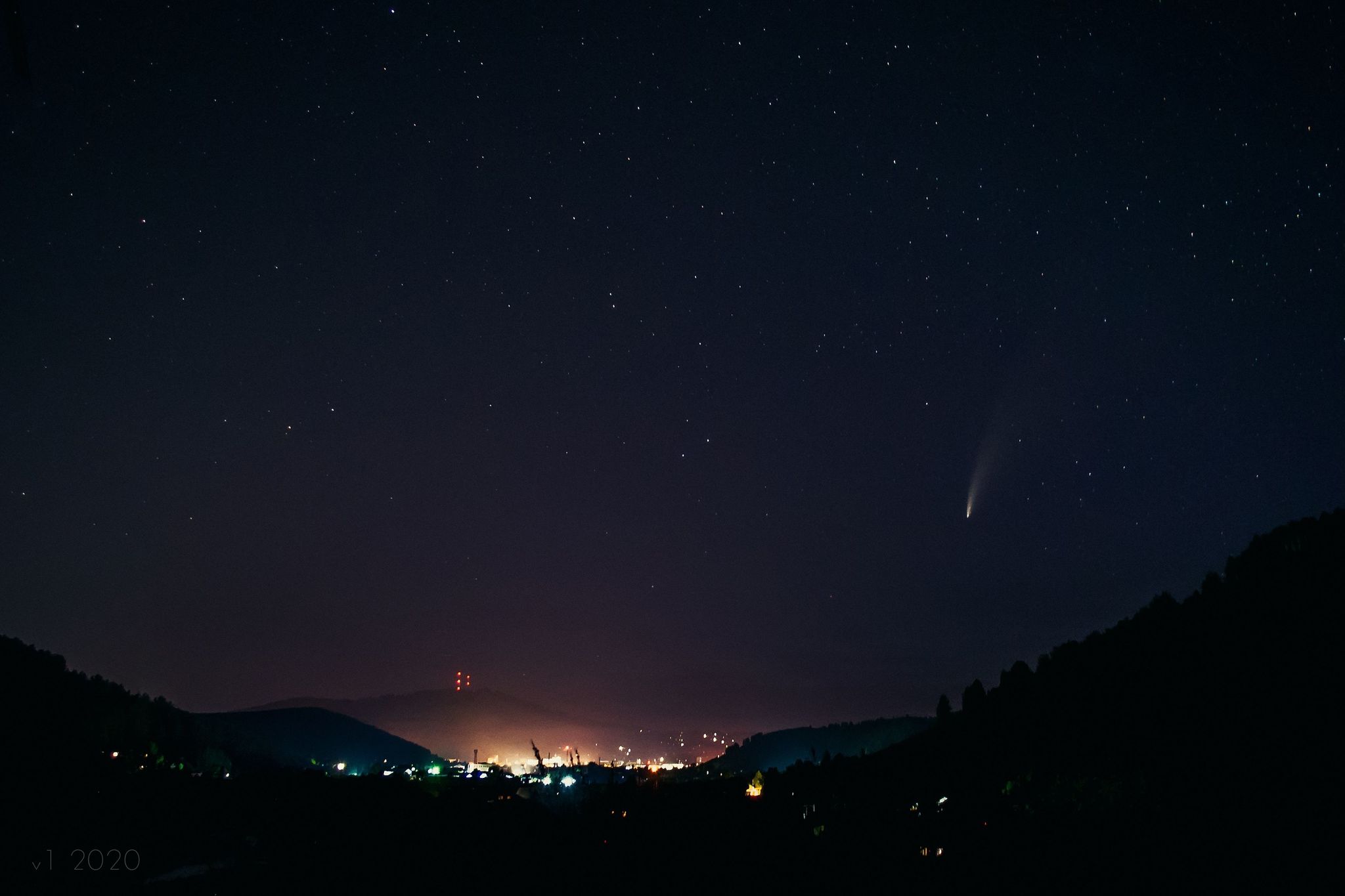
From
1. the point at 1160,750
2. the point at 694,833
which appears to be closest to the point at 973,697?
the point at 1160,750

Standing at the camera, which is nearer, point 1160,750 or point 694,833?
point 694,833

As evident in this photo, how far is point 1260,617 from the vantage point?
3872 cm

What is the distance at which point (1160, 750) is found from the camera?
105ft

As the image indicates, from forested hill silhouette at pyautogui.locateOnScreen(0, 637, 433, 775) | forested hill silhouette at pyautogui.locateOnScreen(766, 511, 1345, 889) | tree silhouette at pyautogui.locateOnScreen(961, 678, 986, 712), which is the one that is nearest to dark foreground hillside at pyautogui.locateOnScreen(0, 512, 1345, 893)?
forested hill silhouette at pyautogui.locateOnScreen(766, 511, 1345, 889)

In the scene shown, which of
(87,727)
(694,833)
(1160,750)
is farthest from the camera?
(87,727)

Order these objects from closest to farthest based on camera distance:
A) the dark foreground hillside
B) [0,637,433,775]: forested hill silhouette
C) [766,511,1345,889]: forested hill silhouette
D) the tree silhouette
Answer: the dark foreground hillside, [766,511,1345,889]: forested hill silhouette, [0,637,433,775]: forested hill silhouette, the tree silhouette

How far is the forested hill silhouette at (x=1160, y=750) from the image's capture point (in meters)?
13.1

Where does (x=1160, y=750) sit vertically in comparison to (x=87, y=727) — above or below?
below

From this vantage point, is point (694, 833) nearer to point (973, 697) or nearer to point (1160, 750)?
point (1160, 750)

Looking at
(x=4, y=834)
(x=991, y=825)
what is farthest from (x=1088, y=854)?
(x=4, y=834)

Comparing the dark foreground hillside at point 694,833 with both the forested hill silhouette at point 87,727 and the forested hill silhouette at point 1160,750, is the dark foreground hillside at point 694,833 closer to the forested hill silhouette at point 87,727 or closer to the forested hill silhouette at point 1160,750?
the forested hill silhouette at point 1160,750

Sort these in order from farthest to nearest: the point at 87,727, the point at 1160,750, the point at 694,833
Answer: the point at 87,727, the point at 1160,750, the point at 694,833

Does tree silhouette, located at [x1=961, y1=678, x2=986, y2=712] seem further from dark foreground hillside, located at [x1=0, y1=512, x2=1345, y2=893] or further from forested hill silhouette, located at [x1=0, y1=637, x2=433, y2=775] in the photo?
forested hill silhouette, located at [x1=0, y1=637, x2=433, y2=775]

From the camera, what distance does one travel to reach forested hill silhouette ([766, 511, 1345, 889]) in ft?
43.0
